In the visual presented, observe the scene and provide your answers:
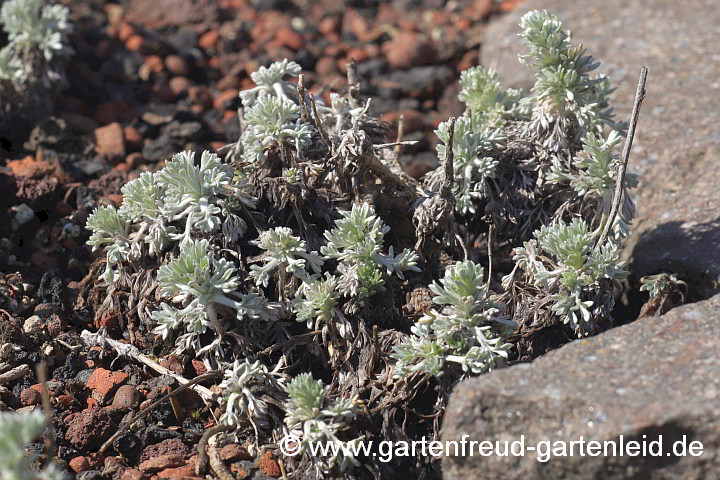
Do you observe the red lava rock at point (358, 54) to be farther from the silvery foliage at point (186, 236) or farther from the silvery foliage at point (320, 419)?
the silvery foliage at point (320, 419)

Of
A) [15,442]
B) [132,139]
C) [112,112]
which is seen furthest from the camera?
[112,112]

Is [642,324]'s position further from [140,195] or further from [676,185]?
[140,195]

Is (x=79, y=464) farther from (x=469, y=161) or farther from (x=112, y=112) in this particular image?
(x=112, y=112)

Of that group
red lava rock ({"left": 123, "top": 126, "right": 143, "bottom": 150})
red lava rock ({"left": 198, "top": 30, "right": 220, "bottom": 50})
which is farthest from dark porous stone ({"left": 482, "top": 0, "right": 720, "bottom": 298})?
red lava rock ({"left": 123, "top": 126, "right": 143, "bottom": 150})

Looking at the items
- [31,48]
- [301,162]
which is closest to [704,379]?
[301,162]

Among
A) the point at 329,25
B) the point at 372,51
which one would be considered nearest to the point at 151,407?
the point at 372,51
